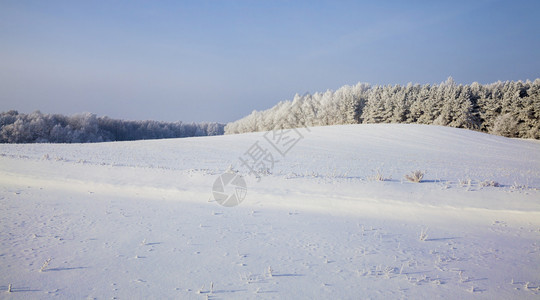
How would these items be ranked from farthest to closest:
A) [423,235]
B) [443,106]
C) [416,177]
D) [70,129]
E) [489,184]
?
[70,129]
[443,106]
[416,177]
[489,184]
[423,235]

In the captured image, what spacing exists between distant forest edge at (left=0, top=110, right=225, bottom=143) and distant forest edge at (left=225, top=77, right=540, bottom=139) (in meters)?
64.9

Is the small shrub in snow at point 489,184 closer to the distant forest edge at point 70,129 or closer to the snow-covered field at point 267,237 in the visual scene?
the snow-covered field at point 267,237

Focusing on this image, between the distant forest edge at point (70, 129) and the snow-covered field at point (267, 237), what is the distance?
65.9m

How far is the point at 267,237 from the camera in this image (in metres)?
6.39

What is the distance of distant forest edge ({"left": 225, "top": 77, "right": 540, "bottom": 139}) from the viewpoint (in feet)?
153

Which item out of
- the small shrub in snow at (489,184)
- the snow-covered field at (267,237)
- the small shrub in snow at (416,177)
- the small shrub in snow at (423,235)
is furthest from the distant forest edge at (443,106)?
the small shrub in snow at (423,235)

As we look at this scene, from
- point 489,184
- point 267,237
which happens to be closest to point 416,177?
point 489,184

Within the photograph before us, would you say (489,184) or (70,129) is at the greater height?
(70,129)

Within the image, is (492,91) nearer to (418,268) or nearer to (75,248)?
(418,268)

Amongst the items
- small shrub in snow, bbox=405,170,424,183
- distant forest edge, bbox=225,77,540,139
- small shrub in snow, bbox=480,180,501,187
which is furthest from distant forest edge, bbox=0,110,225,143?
small shrub in snow, bbox=480,180,501,187

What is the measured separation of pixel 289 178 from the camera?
10836 mm

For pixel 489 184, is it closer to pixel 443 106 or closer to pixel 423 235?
pixel 423 235

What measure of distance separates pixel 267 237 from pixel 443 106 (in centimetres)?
6005

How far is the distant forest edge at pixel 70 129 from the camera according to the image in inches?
2339
